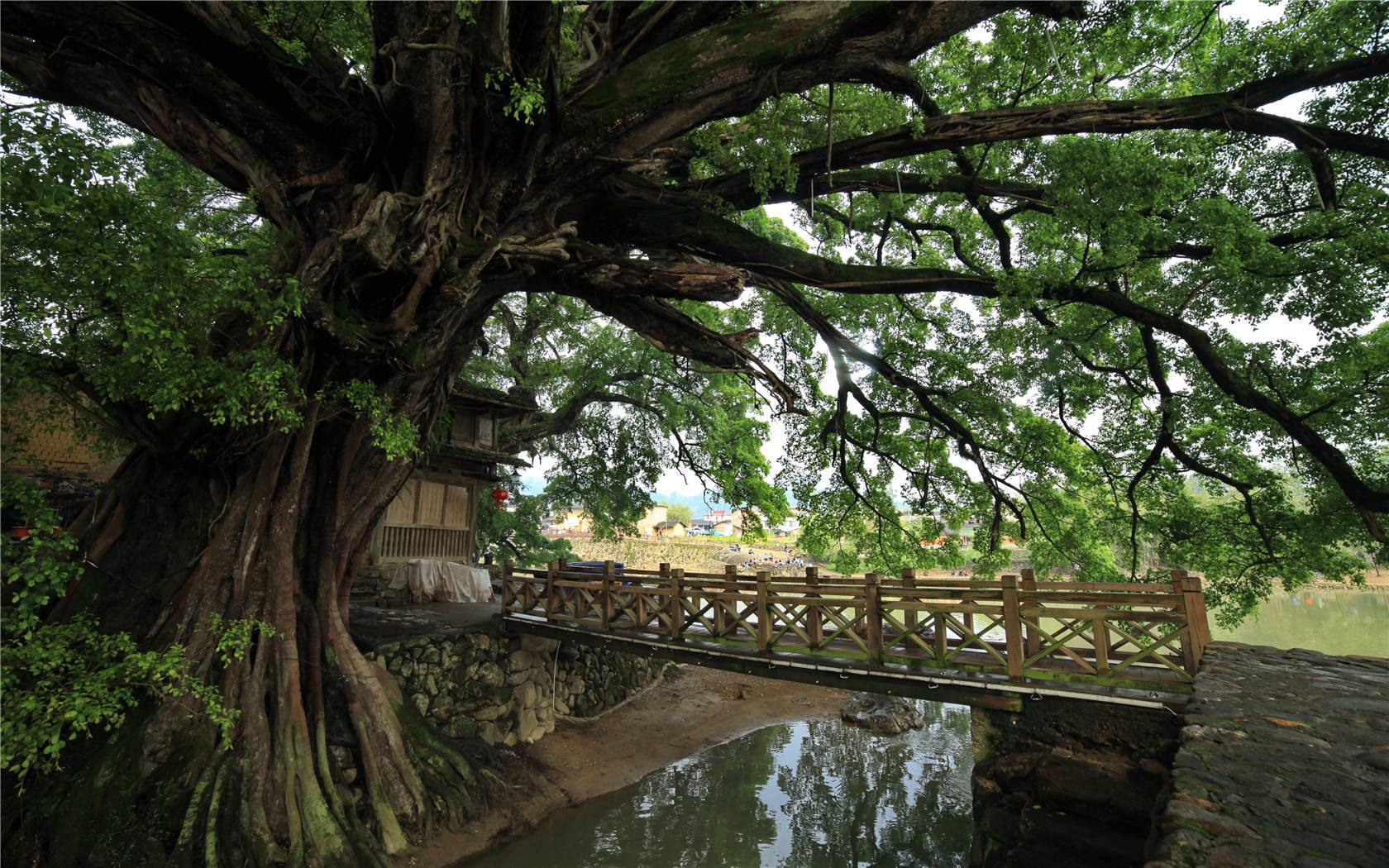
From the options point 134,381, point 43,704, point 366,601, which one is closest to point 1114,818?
point 43,704

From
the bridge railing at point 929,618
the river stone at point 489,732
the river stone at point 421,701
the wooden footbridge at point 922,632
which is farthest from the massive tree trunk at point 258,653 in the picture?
the bridge railing at point 929,618

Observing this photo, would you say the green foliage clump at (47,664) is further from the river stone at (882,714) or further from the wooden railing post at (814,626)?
the river stone at (882,714)

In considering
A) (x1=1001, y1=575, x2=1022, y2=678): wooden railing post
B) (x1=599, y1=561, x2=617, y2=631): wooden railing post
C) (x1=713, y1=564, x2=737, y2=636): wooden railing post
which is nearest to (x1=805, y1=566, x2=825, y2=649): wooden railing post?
(x1=713, y1=564, x2=737, y2=636): wooden railing post

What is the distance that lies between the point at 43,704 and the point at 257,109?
5.36 meters

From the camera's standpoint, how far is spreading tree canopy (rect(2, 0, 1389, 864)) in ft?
17.2

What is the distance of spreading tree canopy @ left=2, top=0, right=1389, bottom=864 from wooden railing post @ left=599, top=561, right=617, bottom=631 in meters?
3.18

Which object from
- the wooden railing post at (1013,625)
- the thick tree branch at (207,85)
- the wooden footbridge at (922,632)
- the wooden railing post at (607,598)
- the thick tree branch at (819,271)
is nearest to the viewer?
the thick tree branch at (207,85)

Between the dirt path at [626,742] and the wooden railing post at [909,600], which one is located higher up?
the wooden railing post at [909,600]

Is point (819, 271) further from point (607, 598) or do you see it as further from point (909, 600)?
point (607, 598)

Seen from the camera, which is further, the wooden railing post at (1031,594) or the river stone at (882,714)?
the river stone at (882,714)

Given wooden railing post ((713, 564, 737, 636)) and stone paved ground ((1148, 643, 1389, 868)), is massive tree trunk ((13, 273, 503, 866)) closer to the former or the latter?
wooden railing post ((713, 564, 737, 636))

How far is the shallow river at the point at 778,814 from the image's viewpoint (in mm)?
8242

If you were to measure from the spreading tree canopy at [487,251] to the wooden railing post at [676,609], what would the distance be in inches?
137

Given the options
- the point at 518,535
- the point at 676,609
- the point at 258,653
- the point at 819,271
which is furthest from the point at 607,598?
the point at 518,535
